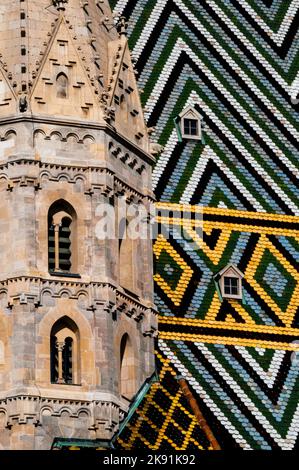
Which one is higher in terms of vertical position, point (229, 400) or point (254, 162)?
point (254, 162)

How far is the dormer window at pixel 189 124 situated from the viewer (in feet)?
147

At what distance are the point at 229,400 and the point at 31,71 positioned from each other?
4.82m

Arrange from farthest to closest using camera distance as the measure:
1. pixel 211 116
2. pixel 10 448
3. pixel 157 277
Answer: pixel 211 116 → pixel 157 277 → pixel 10 448

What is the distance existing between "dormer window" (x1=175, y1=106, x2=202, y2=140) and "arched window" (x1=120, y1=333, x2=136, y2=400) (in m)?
4.90

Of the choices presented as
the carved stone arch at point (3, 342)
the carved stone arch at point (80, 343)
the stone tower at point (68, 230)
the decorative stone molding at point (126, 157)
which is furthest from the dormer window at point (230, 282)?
the carved stone arch at point (3, 342)

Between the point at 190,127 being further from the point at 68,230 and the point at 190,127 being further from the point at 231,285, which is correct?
the point at 68,230

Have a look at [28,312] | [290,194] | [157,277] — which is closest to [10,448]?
[28,312]

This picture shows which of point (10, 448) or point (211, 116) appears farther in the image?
point (211, 116)

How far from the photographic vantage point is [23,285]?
3981 cm

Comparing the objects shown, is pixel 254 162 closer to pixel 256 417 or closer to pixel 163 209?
pixel 163 209

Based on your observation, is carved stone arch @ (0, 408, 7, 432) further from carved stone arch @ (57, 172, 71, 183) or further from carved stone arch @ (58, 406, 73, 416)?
carved stone arch @ (57, 172, 71, 183)

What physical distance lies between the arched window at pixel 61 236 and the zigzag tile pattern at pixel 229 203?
6.48ft

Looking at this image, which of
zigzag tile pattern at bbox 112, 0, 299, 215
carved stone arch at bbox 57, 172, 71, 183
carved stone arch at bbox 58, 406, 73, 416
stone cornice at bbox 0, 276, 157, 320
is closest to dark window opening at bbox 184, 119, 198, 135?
zigzag tile pattern at bbox 112, 0, 299, 215

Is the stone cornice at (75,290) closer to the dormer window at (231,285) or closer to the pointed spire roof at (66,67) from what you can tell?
the pointed spire roof at (66,67)
